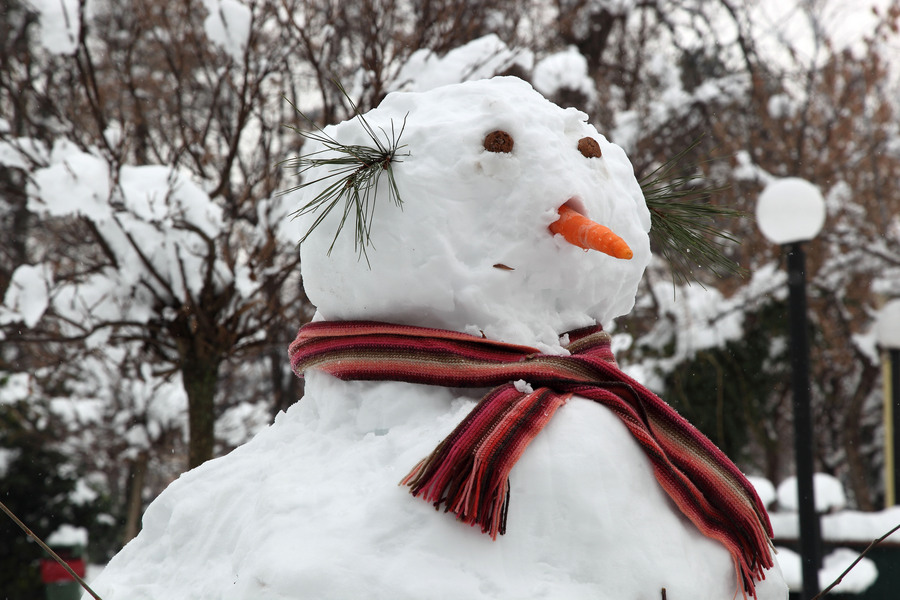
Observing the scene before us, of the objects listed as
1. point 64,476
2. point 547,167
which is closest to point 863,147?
point 547,167

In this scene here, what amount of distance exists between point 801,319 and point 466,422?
3.82m

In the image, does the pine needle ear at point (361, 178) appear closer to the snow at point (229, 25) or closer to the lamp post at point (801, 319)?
the snow at point (229, 25)

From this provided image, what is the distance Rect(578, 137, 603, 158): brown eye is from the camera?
219 cm

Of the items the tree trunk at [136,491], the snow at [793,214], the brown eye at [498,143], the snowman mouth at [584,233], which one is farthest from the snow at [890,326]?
the tree trunk at [136,491]

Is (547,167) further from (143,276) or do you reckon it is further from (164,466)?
(164,466)

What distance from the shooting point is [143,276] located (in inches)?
199

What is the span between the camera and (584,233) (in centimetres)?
197

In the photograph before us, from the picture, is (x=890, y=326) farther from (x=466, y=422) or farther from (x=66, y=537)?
Result: (x=66, y=537)

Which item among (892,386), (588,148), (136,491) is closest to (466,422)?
(588,148)

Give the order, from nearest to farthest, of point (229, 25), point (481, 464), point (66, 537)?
1. point (481, 464)
2. point (229, 25)
3. point (66, 537)

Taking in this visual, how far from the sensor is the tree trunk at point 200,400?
207 inches

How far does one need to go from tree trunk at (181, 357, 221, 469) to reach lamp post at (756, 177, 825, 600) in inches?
146

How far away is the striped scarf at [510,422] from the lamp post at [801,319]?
2.92 metres

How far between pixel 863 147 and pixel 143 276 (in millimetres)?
10097
